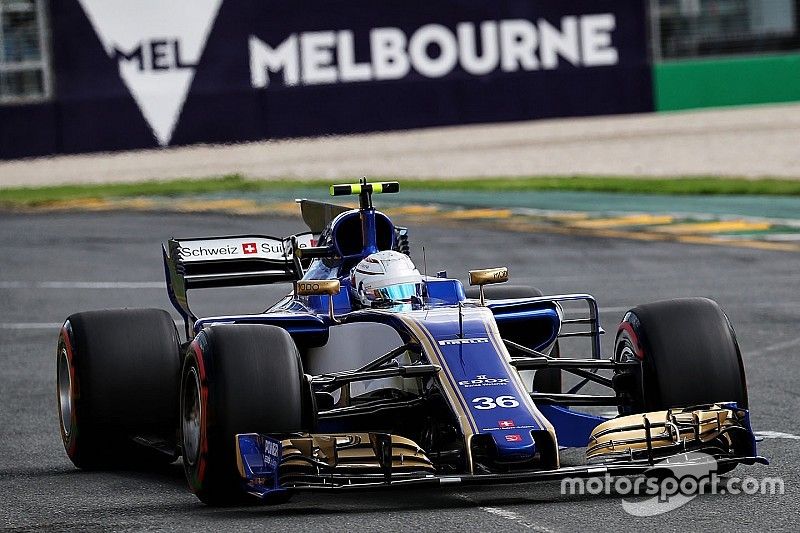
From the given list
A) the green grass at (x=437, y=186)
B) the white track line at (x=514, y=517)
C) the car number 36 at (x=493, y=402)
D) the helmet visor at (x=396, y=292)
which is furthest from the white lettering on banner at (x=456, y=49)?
the white track line at (x=514, y=517)

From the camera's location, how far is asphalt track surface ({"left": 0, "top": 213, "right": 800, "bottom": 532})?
7180mm

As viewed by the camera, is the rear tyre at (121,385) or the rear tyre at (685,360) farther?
the rear tyre at (121,385)

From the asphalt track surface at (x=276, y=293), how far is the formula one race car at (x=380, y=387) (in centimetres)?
18

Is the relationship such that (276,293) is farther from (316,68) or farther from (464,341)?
(316,68)

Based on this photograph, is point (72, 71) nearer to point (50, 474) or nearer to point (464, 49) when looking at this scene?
point (464, 49)

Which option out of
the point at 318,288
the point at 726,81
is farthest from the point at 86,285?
the point at 726,81

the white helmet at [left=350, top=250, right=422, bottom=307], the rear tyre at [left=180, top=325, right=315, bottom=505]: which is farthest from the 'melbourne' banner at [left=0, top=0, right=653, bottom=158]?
the rear tyre at [left=180, top=325, right=315, bottom=505]

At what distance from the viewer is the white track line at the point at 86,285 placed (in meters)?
17.8

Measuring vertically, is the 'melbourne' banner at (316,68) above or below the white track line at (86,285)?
above

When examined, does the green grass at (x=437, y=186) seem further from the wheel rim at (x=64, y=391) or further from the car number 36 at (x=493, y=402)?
the car number 36 at (x=493, y=402)

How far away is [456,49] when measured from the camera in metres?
27.8

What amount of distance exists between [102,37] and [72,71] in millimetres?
740

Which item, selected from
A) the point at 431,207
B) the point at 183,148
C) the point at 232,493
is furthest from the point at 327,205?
the point at 183,148

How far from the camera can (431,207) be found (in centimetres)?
2316
